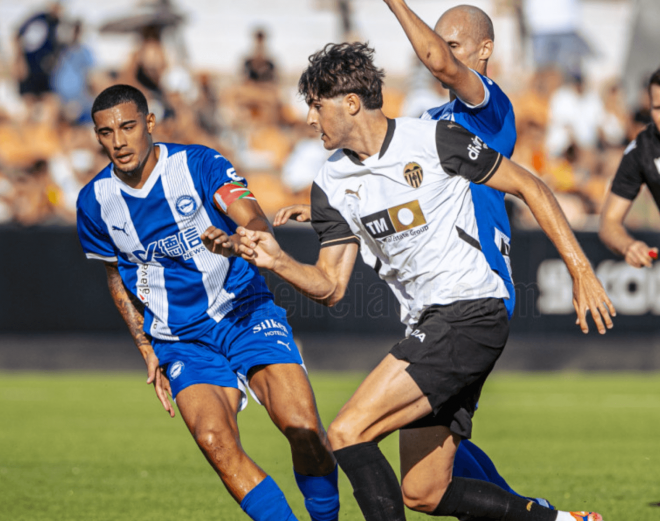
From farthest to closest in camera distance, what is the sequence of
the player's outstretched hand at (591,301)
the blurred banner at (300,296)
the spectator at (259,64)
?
1. the spectator at (259,64)
2. the blurred banner at (300,296)
3. the player's outstretched hand at (591,301)

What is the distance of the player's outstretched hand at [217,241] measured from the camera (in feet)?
13.2

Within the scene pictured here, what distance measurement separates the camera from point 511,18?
57.5 ft

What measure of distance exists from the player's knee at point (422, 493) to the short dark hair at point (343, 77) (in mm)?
1822

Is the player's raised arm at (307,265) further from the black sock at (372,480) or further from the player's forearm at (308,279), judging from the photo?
the black sock at (372,480)

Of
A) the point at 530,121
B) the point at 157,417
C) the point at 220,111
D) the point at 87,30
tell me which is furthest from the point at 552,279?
the point at 87,30

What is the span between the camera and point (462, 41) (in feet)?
16.5

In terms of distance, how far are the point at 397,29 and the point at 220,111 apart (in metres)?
4.55

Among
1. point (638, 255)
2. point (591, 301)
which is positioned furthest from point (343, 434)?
point (638, 255)

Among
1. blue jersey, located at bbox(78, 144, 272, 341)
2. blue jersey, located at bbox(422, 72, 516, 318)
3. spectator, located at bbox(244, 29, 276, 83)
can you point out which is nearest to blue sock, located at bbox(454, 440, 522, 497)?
blue jersey, located at bbox(422, 72, 516, 318)

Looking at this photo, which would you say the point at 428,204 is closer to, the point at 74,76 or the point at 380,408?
the point at 380,408

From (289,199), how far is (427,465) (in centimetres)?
917

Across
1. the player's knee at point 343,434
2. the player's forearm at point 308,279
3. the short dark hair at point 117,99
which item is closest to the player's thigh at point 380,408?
the player's knee at point 343,434

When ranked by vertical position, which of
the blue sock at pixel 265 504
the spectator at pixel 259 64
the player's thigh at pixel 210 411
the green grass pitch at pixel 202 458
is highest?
the spectator at pixel 259 64

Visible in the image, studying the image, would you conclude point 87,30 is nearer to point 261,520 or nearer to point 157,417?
point 157,417
